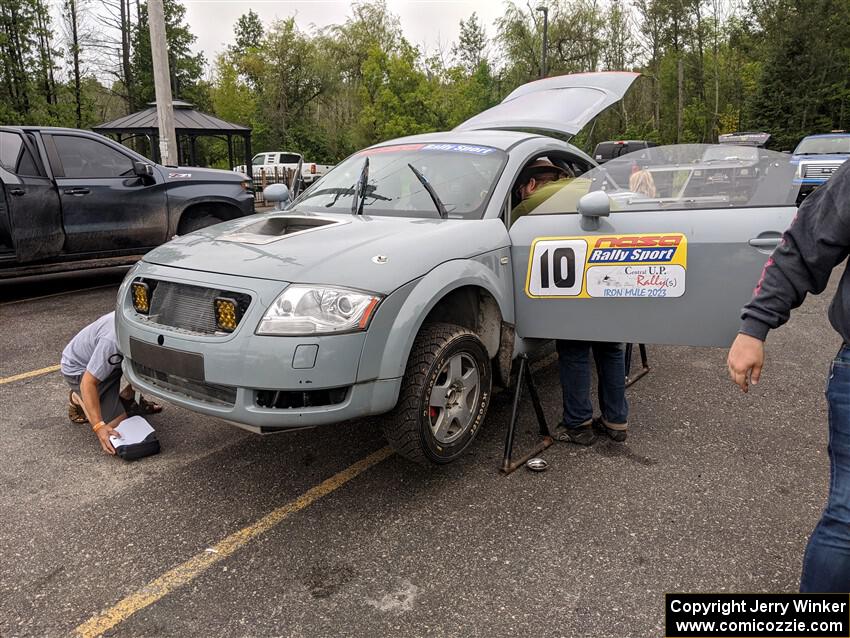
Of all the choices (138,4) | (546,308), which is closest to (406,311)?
(546,308)

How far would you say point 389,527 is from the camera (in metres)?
2.78

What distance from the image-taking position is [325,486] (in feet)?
10.3

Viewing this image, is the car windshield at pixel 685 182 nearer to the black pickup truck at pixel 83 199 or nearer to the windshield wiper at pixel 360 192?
the windshield wiper at pixel 360 192

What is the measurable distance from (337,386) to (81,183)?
6100 mm

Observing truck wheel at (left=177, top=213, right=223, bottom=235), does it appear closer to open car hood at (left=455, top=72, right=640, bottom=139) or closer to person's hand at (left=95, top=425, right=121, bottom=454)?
open car hood at (left=455, top=72, right=640, bottom=139)

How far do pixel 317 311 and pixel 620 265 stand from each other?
147 centimetres

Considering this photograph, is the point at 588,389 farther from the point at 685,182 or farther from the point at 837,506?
the point at 837,506

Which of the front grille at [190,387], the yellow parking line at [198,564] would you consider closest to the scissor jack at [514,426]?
the yellow parking line at [198,564]

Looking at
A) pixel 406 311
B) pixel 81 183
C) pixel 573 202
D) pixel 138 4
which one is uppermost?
pixel 138 4

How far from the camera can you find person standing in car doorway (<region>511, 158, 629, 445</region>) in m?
3.51

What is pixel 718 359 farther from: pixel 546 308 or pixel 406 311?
pixel 406 311

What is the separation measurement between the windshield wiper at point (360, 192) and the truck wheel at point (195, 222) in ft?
16.1

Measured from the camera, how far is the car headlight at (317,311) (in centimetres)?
258

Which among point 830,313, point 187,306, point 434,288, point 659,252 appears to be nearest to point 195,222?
point 187,306
